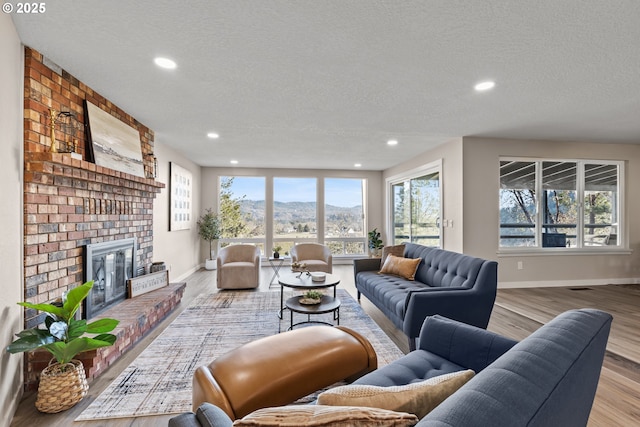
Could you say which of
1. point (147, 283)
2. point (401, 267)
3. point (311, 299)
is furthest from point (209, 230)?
point (401, 267)

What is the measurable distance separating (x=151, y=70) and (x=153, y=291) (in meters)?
2.56

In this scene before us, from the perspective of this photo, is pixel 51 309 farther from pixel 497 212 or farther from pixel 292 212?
pixel 292 212

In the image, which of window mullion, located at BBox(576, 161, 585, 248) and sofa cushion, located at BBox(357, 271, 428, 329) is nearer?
sofa cushion, located at BBox(357, 271, 428, 329)

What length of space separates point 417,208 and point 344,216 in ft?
6.93

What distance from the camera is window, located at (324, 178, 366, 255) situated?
7605mm

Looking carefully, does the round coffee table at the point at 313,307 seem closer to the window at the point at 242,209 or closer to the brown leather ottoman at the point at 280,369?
the brown leather ottoman at the point at 280,369

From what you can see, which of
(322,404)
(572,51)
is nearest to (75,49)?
(322,404)

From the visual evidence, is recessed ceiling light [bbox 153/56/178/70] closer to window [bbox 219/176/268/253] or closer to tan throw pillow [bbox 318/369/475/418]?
tan throw pillow [bbox 318/369/475/418]

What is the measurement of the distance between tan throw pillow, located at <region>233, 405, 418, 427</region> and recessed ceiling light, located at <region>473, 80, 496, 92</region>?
293 cm

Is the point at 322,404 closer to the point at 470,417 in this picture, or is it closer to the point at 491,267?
the point at 470,417

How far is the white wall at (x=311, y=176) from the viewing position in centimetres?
701

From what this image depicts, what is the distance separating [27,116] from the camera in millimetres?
2086

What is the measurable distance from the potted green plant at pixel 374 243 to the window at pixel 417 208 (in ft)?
1.30

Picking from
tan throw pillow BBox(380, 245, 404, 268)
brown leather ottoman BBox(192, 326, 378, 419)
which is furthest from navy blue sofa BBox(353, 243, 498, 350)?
brown leather ottoman BBox(192, 326, 378, 419)
